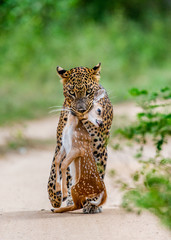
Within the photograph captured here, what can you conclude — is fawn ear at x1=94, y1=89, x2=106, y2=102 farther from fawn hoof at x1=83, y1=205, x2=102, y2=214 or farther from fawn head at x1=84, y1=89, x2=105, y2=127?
fawn hoof at x1=83, y1=205, x2=102, y2=214

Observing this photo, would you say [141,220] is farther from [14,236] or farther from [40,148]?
[40,148]

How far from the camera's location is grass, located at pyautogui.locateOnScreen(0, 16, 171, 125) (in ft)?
56.5

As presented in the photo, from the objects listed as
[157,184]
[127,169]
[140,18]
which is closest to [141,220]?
Result: [157,184]

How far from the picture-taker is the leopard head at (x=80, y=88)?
596 cm

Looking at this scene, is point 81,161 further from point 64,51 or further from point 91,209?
point 64,51

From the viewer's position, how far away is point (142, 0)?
3391cm

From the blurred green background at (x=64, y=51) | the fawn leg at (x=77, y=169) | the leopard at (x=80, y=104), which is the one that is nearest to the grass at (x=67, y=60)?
the blurred green background at (x=64, y=51)

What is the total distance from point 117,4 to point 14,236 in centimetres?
2859

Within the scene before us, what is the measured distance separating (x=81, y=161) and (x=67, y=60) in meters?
14.9

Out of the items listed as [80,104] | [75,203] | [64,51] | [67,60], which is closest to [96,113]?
[80,104]

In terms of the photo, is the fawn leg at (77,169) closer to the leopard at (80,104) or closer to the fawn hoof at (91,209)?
the leopard at (80,104)

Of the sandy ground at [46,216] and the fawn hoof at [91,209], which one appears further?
the fawn hoof at [91,209]

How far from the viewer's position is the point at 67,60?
20609 mm

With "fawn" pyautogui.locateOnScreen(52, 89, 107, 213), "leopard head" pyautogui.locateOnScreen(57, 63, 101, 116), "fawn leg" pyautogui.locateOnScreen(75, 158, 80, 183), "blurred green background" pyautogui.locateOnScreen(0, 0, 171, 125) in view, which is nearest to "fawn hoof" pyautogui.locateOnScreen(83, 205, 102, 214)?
"fawn" pyautogui.locateOnScreen(52, 89, 107, 213)
